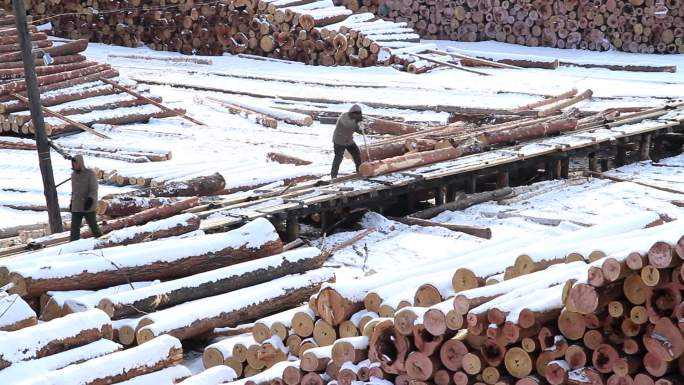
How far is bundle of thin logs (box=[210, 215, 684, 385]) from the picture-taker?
23.4ft

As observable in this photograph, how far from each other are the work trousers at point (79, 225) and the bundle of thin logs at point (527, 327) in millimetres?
4086

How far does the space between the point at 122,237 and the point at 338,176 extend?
4321 millimetres

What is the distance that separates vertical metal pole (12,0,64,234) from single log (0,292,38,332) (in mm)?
4161

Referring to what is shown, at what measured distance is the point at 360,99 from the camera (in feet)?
75.2

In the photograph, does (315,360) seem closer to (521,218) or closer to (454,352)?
(454,352)

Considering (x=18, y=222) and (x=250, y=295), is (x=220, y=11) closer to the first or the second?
(x=18, y=222)

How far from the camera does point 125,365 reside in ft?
30.0

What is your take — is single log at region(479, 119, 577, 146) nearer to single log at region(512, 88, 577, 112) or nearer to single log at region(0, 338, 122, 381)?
single log at region(512, 88, 577, 112)

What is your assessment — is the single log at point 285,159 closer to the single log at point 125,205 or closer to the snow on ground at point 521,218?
the snow on ground at point 521,218

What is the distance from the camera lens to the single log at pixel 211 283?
34.4 ft

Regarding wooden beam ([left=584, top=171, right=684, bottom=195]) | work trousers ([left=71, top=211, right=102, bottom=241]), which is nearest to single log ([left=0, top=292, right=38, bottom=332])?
work trousers ([left=71, top=211, right=102, bottom=241])

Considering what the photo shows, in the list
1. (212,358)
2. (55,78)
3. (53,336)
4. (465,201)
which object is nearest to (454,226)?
(465,201)

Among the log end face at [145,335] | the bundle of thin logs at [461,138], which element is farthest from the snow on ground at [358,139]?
the log end face at [145,335]

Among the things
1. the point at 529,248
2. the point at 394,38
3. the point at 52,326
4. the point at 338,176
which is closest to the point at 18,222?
the point at 338,176
